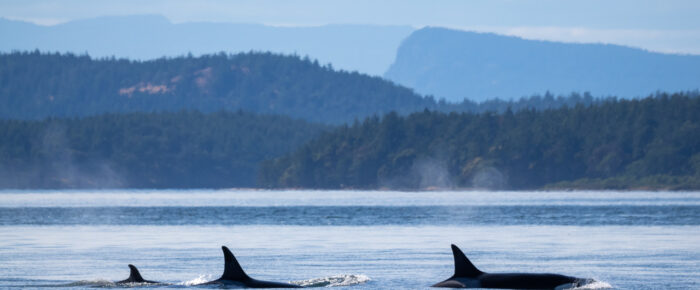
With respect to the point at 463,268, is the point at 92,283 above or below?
below

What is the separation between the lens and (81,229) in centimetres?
8388

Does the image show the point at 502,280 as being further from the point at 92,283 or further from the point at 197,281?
the point at 92,283

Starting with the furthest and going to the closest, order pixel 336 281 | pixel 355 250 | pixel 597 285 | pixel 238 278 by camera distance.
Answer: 1. pixel 355 250
2. pixel 336 281
3. pixel 238 278
4. pixel 597 285

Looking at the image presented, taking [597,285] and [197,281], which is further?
[197,281]

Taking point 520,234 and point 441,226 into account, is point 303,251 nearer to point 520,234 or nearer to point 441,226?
point 520,234

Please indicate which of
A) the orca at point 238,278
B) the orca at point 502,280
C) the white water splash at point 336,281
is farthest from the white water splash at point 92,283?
the orca at point 502,280

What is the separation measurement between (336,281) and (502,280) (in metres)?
5.84

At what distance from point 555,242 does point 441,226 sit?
2259 centimetres

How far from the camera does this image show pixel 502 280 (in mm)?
38688

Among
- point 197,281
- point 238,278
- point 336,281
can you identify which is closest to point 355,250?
point 197,281

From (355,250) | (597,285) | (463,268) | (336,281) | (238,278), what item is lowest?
(597,285)

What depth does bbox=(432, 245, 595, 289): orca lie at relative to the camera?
3819 centimetres

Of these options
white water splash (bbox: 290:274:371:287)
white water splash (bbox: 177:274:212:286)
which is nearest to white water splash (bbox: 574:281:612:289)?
white water splash (bbox: 290:274:371:287)

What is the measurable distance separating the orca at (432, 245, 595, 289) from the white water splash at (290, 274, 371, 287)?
3043 millimetres
